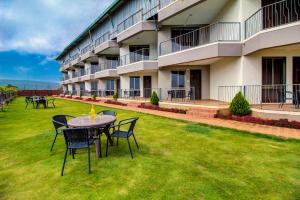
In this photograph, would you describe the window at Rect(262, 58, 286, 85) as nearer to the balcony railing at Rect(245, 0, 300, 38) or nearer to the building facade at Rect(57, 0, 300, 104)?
the building facade at Rect(57, 0, 300, 104)

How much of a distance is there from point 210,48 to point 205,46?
45 centimetres

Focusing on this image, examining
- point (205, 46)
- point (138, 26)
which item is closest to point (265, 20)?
point (205, 46)

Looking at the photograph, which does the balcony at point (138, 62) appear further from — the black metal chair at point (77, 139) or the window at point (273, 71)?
the black metal chair at point (77, 139)

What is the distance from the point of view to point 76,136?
4.59 metres

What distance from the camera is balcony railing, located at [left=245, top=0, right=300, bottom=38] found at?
1169cm

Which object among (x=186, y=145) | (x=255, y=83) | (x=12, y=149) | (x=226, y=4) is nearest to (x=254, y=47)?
(x=255, y=83)

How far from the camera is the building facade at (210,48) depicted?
1169 cm

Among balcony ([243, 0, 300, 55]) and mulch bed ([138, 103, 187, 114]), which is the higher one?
balcony ([243, 0, 300, 55])

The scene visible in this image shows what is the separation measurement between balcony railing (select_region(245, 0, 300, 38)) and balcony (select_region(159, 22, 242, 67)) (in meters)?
0.76

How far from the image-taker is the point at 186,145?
21.4 feet

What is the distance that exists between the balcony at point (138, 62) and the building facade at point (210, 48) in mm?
88

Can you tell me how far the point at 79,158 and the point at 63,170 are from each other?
89 centimetres

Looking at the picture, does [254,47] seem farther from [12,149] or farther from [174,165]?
[12,149]

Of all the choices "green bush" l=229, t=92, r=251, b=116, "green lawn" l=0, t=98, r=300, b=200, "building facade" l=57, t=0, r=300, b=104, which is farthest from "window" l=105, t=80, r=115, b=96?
"green lawn" l=0, t=98, r=300, b=200
